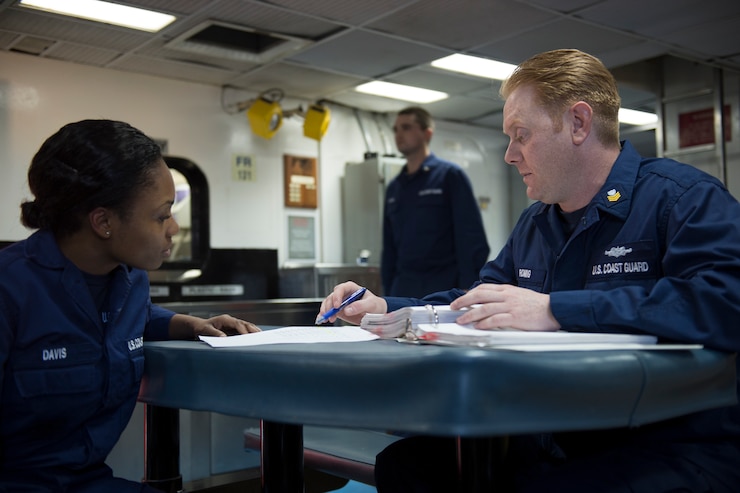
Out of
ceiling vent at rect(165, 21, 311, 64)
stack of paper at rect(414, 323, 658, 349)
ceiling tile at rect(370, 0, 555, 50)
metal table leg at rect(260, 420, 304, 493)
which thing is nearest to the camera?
stack of paper at rect(414, 323, 658, 349)

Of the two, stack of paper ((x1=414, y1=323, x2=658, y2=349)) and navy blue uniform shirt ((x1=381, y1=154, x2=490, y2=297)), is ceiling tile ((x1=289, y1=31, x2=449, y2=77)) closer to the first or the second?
navy blue uniform shirt ((x1=381, y1=154, x2=490, y2=297))

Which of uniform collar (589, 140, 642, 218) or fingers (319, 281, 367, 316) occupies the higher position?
uniform collar (589, 140, 642, 218)

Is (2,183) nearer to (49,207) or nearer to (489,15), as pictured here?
(489,15)

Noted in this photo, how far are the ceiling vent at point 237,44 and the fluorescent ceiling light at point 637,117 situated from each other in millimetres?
3629

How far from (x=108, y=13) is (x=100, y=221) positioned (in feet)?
11.5

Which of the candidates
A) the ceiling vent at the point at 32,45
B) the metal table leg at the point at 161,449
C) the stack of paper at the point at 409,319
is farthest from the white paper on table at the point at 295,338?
the ceiling vent at the point at 32,45

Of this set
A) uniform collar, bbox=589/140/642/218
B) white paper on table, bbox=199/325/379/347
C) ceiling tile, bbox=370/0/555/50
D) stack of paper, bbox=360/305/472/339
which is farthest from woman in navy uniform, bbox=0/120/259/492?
ceiling tile, bbox=370/0/555/50

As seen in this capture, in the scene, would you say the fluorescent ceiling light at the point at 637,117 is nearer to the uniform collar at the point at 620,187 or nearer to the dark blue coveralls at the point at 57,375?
the uniform collar at the point at 620,187

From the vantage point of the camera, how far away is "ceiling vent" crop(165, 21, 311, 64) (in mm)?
4891

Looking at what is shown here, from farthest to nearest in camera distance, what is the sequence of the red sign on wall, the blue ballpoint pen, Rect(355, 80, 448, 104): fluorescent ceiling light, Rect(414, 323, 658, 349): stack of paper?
Rect(355, 80, 448, 104): fluorescent ceiling light → the red sign on wall → the blue ballpoint pen → Rect(414, 323, 658, 349): stack of paper

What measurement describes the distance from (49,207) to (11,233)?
13.2ft

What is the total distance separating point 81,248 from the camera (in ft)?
4.41

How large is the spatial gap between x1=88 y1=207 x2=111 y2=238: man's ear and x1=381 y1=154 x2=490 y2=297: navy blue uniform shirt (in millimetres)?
2912

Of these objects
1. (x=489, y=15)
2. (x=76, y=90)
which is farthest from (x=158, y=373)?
(x=76, y=90)
